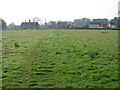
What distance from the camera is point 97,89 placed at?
6059 mm

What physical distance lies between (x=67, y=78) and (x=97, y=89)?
4.73 feet

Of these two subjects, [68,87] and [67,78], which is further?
[67,78]

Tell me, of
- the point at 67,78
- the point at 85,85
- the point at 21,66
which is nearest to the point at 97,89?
the point at 85,85

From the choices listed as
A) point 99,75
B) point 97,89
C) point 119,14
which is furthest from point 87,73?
point 119,14

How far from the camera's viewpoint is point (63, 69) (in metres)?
8.51

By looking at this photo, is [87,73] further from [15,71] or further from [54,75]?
[15,71]

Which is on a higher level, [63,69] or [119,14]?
[119,14]

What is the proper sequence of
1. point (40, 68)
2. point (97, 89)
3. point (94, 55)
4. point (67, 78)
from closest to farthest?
1. point (97, 89)
2. point (67, 78)
3. point (40, 68)
4. point (94, 55)

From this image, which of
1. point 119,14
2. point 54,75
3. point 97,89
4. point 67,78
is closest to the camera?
point 97,89

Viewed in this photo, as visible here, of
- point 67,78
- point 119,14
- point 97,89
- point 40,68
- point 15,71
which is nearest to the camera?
point 97,89

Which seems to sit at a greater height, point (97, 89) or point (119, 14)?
point (119, 14)

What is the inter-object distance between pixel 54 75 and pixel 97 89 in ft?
7.11

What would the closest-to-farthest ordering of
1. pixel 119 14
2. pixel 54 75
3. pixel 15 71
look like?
pixel 54 75 < pixel 15 71 < pixel 119 14

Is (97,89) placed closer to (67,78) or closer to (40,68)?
(67,78)
